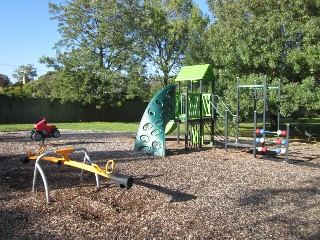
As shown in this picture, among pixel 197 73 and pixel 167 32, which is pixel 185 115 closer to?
pixel 197 73

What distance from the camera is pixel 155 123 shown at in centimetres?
971

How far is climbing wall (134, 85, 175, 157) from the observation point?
9484mm

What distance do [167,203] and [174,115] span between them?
5.45 metres

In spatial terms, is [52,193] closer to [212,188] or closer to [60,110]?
[212,188]

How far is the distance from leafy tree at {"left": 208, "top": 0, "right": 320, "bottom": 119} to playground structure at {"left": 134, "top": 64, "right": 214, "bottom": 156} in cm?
199

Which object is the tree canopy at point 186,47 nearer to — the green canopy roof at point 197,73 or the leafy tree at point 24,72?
the green canopy roof at point 197,73

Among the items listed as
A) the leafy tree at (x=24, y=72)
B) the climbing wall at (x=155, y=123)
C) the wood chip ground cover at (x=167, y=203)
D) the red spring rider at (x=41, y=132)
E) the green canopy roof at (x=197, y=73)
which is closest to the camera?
the wood chip ground cover at (x=167, y=203)

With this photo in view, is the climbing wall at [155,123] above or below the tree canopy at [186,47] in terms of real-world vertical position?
below

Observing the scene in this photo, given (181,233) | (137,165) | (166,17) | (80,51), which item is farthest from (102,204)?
(166,17)

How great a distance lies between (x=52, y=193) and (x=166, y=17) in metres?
28.2

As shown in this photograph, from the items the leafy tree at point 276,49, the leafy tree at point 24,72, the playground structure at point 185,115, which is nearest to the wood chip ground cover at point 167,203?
the playground structure at point 185,115

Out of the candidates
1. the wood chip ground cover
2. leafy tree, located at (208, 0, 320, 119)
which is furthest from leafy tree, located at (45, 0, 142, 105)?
the wood chip ground cover

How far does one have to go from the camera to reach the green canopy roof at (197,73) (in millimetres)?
11555

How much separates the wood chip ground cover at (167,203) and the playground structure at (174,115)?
154 centimetres
